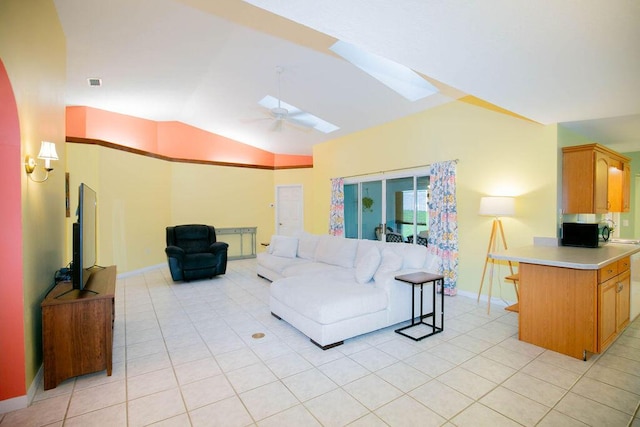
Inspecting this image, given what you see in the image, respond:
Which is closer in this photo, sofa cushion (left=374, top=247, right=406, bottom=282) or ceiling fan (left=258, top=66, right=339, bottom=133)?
sofa cushion (left=374, top=247, right=406, bottom=282)

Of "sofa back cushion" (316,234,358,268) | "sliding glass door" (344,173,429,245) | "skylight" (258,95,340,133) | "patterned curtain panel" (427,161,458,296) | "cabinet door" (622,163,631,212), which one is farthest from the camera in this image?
"skylight" (258,95,340,133)

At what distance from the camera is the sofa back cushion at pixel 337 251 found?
171 inches

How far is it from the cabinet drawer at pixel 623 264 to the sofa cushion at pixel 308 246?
12.4 feet

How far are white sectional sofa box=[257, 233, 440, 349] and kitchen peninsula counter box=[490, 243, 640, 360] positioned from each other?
1.00 m

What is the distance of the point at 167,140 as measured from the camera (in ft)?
24.6

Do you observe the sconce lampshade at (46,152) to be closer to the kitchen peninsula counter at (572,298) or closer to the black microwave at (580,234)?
the kitchen peninsula counter at (572,298)

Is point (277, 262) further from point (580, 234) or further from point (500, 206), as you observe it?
point (580, 234)

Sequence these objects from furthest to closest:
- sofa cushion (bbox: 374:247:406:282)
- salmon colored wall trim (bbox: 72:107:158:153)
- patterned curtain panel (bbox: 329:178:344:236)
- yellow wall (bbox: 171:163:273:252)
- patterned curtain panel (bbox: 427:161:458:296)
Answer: yellow wall (bbox: 171:163:273:252)
patterned curtain panel (bbox: 329:178:344:236)
salmon colored wall trim (bbox: 72:107:158:153)
patterned curtain panel (bbox: 427:161:458:296)
sofa cushion (bbox: 374:247:406:282)

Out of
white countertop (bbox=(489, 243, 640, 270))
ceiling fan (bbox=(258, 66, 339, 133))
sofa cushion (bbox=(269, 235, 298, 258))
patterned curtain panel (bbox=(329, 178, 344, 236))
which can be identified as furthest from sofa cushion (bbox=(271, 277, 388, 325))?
patterned curtain panel (bbox=(329, 178, 344, 236))

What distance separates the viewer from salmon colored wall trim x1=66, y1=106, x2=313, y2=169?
621 centimetres

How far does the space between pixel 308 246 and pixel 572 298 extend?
3622 millimetres

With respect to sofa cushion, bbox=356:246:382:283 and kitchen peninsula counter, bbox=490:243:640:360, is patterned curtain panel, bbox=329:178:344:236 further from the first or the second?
kitchen peninsula counter, bbox=490:243:640:360

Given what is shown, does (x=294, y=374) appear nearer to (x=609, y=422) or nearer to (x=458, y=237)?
(x=609, y=422)

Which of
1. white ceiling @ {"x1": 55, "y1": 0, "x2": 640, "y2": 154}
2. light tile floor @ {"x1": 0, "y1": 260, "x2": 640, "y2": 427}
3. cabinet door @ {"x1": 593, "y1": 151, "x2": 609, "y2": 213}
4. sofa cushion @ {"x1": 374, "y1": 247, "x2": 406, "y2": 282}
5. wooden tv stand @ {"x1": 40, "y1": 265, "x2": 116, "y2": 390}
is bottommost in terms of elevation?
light tile floor @ {"x1": 0, "y1": 260, "x2": 640, "y2": 427}
